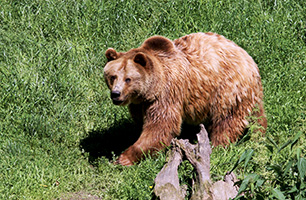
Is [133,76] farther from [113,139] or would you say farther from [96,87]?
[96,87]

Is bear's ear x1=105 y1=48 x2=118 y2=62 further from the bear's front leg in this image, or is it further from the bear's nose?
the bear's front leg

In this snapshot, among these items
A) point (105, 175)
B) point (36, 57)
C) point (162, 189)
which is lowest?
point (105, 175)

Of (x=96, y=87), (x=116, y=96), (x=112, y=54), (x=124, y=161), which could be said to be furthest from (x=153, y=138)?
(x=96, y=87)

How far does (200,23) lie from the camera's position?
8438mm

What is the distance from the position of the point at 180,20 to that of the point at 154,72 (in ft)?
7.89

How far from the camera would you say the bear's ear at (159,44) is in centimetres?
654

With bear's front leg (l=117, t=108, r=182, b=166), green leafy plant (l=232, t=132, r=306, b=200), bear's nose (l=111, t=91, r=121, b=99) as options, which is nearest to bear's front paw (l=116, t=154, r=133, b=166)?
bear's front leg (l=117, t=108, r=182, b=166)

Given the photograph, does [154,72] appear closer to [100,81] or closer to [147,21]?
[100,81]

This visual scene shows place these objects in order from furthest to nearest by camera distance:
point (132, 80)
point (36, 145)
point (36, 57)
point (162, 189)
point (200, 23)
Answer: point (200, 23), point (36, 57), point (36, 145), point (132, 80), point (162, 189)

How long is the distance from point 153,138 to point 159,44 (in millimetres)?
1242

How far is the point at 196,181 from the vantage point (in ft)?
16.9

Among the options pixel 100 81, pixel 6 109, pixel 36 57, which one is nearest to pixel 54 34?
pixel 36 57

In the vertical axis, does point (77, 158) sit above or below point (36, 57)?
below

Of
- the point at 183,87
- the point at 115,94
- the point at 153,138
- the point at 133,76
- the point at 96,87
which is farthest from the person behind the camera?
the point at 96,87
